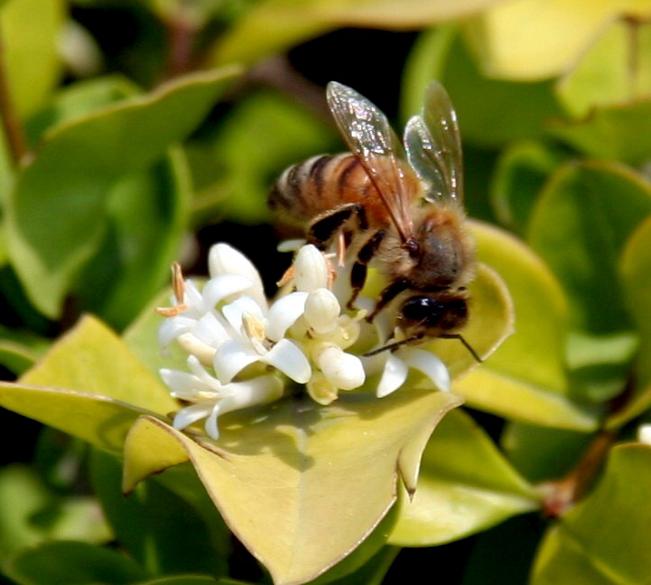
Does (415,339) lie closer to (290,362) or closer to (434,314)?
(434,314)

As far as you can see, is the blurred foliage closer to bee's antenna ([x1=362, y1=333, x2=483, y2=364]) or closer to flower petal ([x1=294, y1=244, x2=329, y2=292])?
bee's antenna ([x1=362, y1=333, x2=483, y2=364])

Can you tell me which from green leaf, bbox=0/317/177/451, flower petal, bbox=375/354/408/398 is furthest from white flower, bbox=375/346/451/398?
green leaf, bbox=0/317/177/451

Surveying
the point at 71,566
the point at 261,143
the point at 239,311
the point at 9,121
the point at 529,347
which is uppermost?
the point at 239,311

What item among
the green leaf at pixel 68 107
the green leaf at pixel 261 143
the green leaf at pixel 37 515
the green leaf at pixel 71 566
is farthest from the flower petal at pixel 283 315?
the green leaf at pixel 261 143

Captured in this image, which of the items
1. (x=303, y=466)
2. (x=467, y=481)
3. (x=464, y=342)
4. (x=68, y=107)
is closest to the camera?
(x=303, y=466)

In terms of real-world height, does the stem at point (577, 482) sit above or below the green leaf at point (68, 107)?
below

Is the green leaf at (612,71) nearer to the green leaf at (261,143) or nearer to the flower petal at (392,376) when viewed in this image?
the green leaf at (261,143)

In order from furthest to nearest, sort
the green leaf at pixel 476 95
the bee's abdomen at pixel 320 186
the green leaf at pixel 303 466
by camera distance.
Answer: the green leaf at pixel 476 95 → the bee's abdomen at pixel 320 186 → the green leaf at pixel 303 466

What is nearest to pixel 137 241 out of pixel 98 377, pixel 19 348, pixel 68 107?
pixel 68 107
